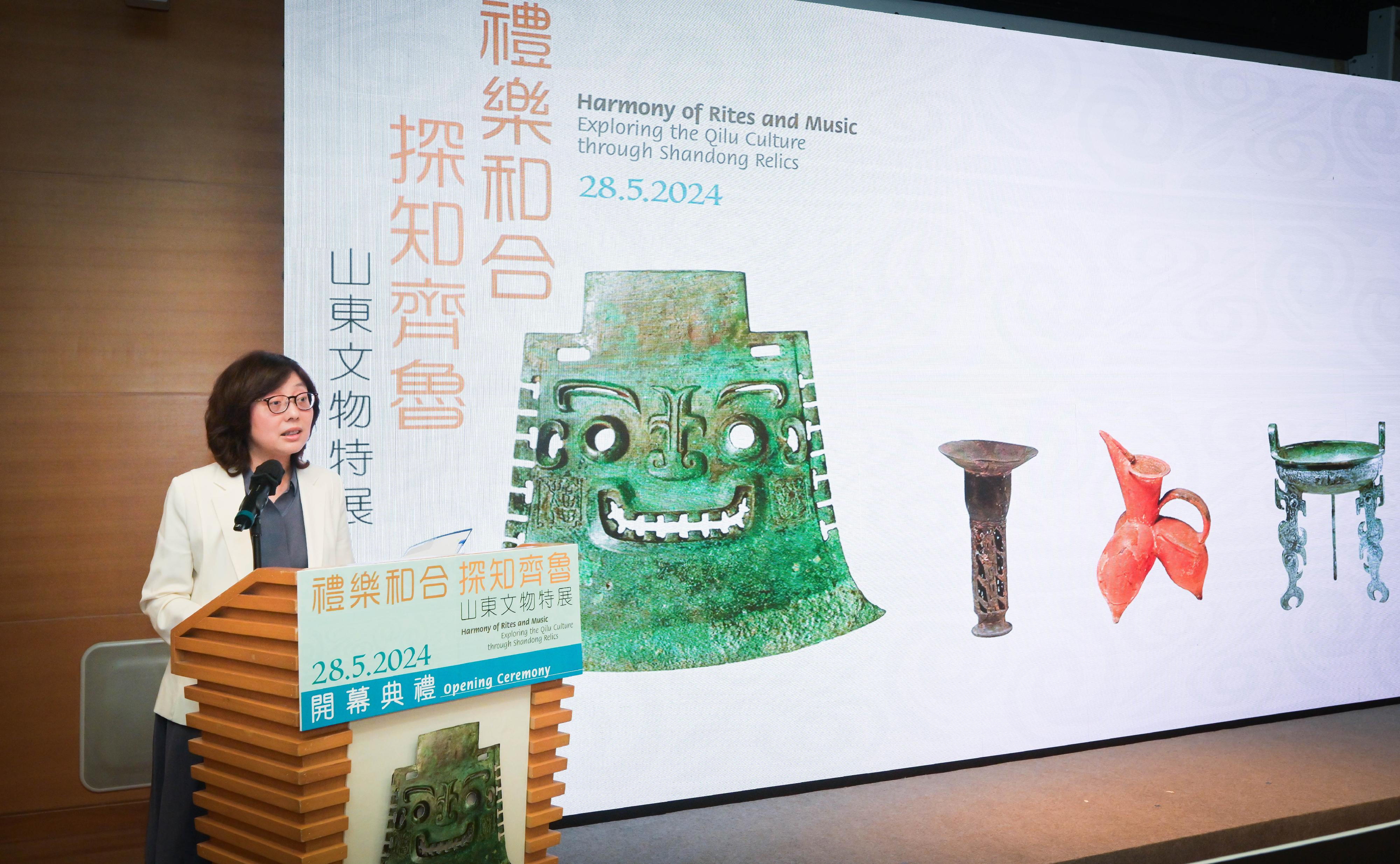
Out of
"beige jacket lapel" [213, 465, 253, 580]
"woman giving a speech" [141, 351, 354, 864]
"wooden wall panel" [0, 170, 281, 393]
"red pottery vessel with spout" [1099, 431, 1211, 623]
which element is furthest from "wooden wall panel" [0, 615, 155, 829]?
"red pottery vessel with spout" [1099, 431, 1211, 623]

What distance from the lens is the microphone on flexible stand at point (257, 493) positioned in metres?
1.71

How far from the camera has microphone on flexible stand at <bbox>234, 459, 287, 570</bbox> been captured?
171 cm

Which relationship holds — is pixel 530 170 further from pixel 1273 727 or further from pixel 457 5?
pixel 1273 727

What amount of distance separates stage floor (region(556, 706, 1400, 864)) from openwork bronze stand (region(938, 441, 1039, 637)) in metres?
0.57

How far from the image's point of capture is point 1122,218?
13.1 feet

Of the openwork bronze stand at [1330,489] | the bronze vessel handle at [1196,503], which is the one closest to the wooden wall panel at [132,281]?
the bronze vessel handle at [1196,503]

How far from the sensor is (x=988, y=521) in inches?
148

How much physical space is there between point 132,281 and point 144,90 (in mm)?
565

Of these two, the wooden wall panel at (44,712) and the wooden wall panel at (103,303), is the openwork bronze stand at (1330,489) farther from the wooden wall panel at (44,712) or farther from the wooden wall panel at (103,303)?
the wooden wall panel at (44,712)

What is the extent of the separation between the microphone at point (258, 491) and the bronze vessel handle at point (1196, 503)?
3420 millimetres

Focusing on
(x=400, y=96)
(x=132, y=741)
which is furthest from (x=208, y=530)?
(x=400, y=96)

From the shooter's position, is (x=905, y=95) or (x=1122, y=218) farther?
(x=1122, y=218)

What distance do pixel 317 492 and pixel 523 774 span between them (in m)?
0.83

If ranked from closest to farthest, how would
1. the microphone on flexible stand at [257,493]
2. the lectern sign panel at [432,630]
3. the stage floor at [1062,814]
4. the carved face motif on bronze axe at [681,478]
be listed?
1. the lectern sign panel at [432,630]
2. the microphone on flexible stand at [257,493]
3. the stage floor at [1062,814]
4. the carved face motif on bronze axe at [681,478]
